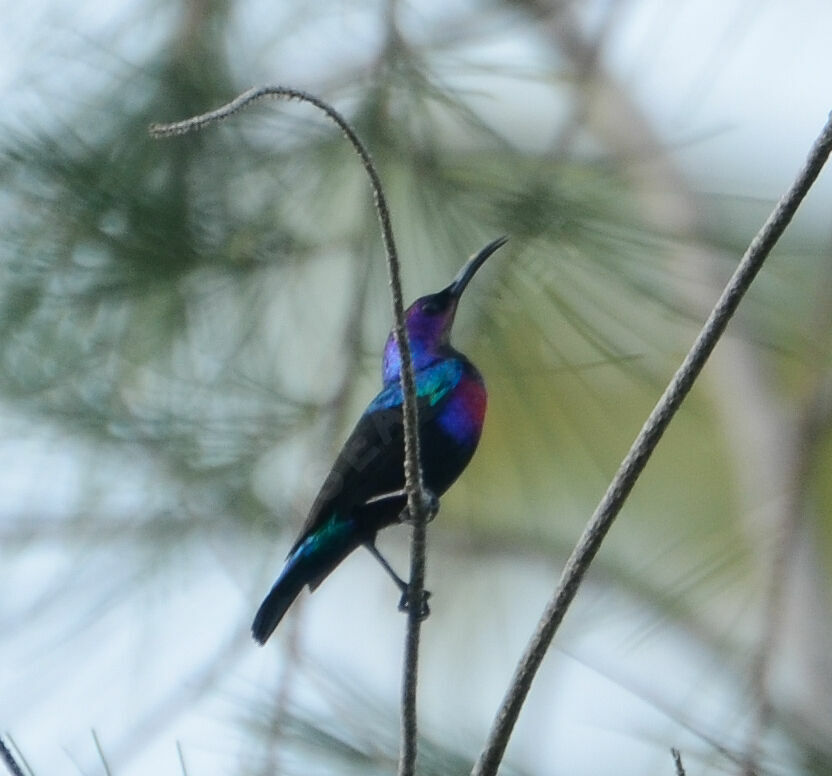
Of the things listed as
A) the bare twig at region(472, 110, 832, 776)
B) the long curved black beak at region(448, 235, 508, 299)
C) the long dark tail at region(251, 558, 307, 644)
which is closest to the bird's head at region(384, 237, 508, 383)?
the long curved black beak at region(448, 235, 508, 299)

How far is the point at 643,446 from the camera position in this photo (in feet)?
2.63

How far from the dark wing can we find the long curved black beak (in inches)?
7.9

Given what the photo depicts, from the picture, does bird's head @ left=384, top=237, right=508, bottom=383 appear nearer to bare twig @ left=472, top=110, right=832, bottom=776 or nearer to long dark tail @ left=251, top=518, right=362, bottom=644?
long dark tail @ left=251, top=518, right=362, bottom=644

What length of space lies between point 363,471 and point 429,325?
0.27 m

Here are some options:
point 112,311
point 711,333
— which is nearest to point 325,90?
point 112,311

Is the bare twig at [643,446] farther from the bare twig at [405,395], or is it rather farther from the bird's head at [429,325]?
the bird's head at [429,325]

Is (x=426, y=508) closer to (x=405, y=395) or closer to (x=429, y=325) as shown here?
(x=405, y=395)

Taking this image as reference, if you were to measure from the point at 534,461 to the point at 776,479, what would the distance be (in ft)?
1.04

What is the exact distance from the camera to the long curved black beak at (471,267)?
1460 mm

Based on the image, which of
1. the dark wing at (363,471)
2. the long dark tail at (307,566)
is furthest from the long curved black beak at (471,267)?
the long dark tail at (307,566)

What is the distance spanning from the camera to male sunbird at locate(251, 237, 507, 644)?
1305mm

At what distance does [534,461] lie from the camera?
72.0 inches

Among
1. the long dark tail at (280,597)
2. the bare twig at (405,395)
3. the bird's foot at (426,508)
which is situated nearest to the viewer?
the bare twig at (405,395)

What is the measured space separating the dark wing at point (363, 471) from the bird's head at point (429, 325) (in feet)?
0.53
